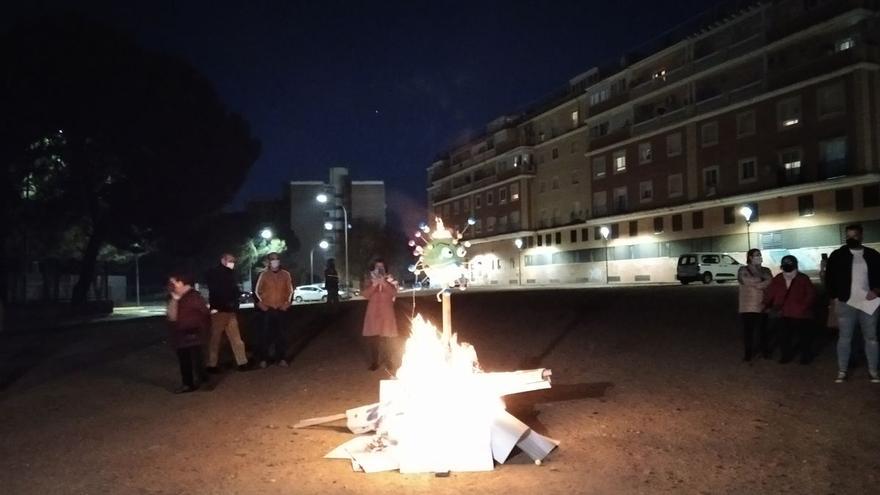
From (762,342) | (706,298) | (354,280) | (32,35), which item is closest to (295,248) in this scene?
(354,280)

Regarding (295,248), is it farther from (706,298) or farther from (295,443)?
(295,443)

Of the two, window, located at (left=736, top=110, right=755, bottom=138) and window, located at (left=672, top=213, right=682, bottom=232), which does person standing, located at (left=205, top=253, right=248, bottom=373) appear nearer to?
window, located at (left=736, top=110, right=755, bottom=138)

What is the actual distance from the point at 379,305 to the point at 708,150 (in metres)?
44.7

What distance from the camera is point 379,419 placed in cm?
729

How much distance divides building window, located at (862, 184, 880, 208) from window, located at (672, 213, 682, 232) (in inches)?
561

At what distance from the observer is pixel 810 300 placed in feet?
35.0

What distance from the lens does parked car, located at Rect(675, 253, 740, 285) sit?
40.6 m

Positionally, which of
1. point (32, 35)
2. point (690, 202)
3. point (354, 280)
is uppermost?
point (32, 35)

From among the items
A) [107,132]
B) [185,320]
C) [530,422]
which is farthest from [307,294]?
[530,422]

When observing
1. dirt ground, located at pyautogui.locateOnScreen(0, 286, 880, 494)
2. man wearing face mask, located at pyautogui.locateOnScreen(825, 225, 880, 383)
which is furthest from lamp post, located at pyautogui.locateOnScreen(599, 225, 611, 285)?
man wearing face mask, located at pyautogui.locateOnScreen(825, 225, 880, 383)

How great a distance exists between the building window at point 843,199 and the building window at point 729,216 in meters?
7.58

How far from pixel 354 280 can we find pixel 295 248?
8.31 m

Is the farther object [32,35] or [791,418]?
[32,35]

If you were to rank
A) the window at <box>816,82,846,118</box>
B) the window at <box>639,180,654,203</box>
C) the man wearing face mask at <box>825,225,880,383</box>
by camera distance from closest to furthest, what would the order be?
the man wearing face mask at <box>825,225,880,383</box> < the window at <box>816,82,846,118</box> < the window at <box>639,180,654,203</box>
